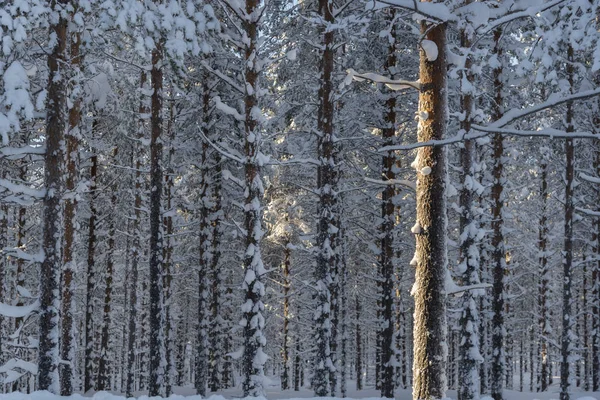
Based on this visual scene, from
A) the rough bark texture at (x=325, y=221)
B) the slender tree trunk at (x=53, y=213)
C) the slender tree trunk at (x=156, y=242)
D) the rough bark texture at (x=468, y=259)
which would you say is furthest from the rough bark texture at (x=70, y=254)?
the rough bark texture at (x=468, y=259)

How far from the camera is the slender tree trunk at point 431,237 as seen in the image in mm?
5504

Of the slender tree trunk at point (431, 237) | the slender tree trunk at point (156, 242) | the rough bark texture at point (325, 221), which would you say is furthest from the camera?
the slender tree trunk at point (156, 242)

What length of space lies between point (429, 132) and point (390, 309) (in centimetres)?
974

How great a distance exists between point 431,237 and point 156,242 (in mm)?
9330

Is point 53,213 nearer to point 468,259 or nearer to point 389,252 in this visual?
point 389,252

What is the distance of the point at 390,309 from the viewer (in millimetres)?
14602

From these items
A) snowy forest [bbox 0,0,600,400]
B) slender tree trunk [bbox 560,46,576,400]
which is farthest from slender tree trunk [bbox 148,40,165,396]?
slender tree trunk [bbox 560,46,576,400]

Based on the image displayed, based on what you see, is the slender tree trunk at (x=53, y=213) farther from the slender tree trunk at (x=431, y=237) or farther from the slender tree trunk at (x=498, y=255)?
the slender tree trunk at (x=498, y=255)

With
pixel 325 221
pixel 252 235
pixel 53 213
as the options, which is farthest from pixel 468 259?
pixel 53 213

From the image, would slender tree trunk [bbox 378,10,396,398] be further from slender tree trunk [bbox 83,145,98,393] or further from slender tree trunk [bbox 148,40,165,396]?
slender tree trunk [bbox 83,145,98,393]

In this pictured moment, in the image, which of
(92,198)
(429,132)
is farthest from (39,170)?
(429,132)

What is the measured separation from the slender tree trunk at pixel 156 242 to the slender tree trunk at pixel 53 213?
346cm

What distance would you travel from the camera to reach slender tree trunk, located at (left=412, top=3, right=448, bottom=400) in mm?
5504

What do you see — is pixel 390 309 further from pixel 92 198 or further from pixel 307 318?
pixel 307 318
